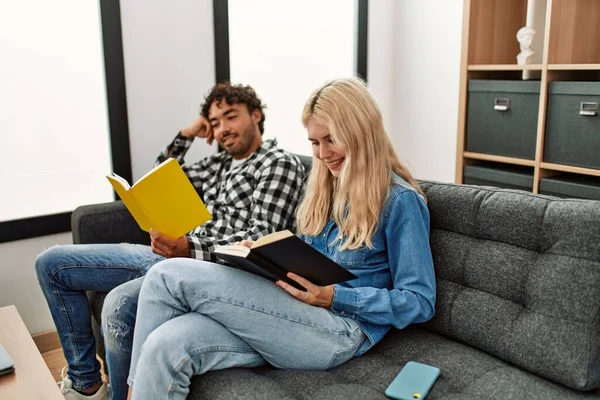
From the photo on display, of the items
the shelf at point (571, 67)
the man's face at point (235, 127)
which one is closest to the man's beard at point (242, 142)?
the man's face at point (235, 127)

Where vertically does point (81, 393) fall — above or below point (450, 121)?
below

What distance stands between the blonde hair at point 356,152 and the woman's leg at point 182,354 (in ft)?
1.34

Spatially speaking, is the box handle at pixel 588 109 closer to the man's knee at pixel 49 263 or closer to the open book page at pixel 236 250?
the open book page at pixel 236 250

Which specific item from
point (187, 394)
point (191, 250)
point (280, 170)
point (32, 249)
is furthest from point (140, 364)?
point (32, 249)

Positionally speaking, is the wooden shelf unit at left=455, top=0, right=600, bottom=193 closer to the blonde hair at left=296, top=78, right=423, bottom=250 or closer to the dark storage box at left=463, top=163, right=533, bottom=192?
the dark storage box at left=463, top=163, right=533, bottom=192

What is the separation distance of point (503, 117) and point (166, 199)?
5.22 ft

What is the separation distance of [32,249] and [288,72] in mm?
1549

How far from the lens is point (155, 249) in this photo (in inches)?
73.0

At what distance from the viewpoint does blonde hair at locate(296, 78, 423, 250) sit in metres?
1.54

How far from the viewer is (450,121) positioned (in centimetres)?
318

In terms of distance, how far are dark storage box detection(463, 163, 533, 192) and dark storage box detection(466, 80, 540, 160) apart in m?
0.08

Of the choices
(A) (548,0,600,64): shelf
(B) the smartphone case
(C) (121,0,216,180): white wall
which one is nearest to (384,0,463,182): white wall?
(A) (548,0,600,64): shelf

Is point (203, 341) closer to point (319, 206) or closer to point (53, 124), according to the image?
point (319, 206)

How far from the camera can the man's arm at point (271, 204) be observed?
1.97 m
